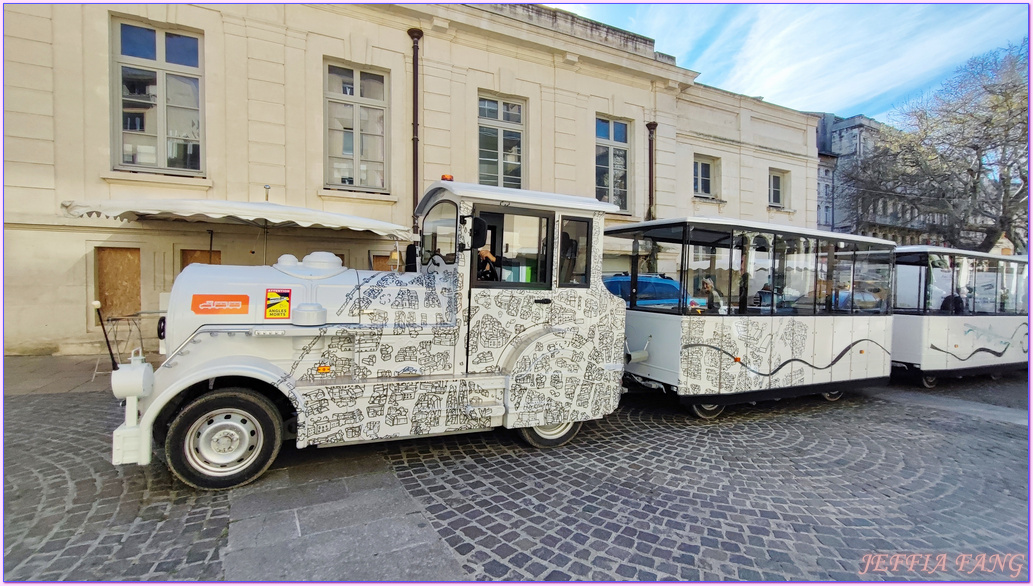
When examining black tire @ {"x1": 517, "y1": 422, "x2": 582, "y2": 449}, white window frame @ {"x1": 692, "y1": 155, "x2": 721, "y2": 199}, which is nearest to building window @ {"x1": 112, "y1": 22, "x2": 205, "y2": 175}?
black tire @ {"x1": 517, "y1": 422, "x2": 582, "y2": 449}

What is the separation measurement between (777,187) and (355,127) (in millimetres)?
14881

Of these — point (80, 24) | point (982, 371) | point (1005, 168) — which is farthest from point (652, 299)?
point (1005, 168)

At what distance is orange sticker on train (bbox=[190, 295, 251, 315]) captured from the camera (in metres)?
3.81

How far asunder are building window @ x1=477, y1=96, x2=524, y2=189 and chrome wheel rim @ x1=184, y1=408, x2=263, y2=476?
8.84m

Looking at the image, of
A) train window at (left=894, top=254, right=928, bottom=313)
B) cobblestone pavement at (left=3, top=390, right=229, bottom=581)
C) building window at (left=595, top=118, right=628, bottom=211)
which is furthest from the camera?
building window at (left=595, top=118, right=628, bottom=211)

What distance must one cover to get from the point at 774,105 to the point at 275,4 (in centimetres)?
1586

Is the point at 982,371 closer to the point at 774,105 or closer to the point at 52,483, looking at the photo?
the point at 774,105

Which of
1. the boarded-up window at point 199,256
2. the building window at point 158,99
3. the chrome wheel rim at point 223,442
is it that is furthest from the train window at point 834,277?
the building window at point 158,99

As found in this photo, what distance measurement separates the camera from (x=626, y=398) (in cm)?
723

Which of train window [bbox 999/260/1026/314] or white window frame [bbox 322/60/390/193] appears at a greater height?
white window frame [bbox 322/60/390/193]

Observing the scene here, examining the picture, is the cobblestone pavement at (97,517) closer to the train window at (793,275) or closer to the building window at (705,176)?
the train window at (793,275)

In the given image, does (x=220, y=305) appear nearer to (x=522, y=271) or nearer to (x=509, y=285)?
(x=509, y=285)

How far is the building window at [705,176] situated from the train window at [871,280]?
837cm

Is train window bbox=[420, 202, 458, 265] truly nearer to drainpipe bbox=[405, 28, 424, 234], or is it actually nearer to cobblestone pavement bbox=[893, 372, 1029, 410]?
drainpipe bbox=[405, 28, 424, 234]
